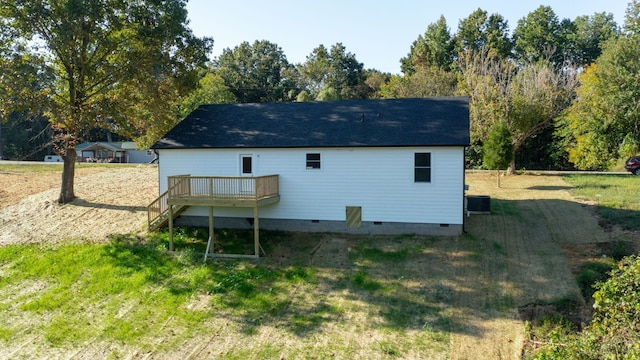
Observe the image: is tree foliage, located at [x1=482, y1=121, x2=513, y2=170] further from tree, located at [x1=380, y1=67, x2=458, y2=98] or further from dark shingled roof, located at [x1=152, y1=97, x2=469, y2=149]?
tree, located at [x1=380, y1=67, x2=458, y2=98]

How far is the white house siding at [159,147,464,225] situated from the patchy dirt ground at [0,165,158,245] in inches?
172

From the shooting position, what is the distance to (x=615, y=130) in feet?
109

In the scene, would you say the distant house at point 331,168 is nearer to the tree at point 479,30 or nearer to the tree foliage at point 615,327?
the tree foliage at point 615,327

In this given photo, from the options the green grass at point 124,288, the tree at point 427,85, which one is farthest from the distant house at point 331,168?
the tree at point 427,85

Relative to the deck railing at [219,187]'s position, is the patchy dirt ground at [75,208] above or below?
below

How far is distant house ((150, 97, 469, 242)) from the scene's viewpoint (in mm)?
16094

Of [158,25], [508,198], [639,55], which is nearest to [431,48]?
[639,55]

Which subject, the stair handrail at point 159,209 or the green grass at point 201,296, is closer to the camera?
the green grass at point 201,296

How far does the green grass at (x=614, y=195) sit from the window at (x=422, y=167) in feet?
23.4

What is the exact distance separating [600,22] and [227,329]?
6087 cm

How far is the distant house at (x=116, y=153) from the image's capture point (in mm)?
54500

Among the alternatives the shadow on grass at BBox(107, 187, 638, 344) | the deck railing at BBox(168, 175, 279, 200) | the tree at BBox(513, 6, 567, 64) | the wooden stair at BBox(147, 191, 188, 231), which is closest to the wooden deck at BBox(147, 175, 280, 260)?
the deck railing at BBox(168, 175, 279, 200)

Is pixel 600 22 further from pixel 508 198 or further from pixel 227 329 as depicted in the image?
pixel 227 329

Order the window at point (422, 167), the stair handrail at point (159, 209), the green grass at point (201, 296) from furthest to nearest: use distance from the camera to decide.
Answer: the stair handrail at point (159, 209) < the window at point (422, 167) < the green grass at point (201, 296)
